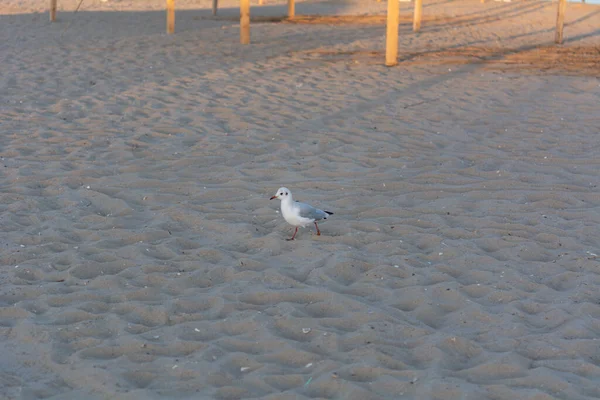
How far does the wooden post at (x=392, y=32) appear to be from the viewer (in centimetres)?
1198

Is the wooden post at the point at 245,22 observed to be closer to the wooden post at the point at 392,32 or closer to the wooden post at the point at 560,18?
the wooden post at the point at 392,32

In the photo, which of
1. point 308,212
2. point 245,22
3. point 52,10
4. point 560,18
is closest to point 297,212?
point 308,212

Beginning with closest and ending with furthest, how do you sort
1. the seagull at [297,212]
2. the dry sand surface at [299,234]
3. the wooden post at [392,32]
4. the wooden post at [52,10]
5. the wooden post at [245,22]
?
the dry sand surface at [299,234], the seagull at [297,212], the wooden post at [392,32], the wooden post at [245,22], the wooden post at [52,10]

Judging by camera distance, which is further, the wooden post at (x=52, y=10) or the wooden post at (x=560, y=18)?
the wooden post at (x=52, y=10)

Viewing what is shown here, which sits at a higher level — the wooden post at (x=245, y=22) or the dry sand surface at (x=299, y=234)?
the wooden post at (x=245, y=22)

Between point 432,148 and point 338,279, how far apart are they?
3.40 meters

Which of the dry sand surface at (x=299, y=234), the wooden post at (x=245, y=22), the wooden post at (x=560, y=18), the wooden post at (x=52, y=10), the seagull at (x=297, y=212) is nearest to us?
the dry sand surface at (x=299, y=234)

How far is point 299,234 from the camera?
17.7 ft

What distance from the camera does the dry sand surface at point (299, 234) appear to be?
3.60m

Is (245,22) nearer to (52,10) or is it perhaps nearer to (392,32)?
(392,32)

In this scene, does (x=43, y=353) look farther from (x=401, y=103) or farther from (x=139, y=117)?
(x=401, y=103)

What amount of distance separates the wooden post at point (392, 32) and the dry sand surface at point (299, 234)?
0.81 meters

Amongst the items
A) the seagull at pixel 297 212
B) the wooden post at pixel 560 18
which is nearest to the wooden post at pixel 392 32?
the wooden post at pixel 560 18

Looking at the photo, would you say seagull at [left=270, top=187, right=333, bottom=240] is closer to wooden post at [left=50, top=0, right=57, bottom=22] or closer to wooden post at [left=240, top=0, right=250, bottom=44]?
wooden post at [left=240, top=0, right=250, bottom=44]
